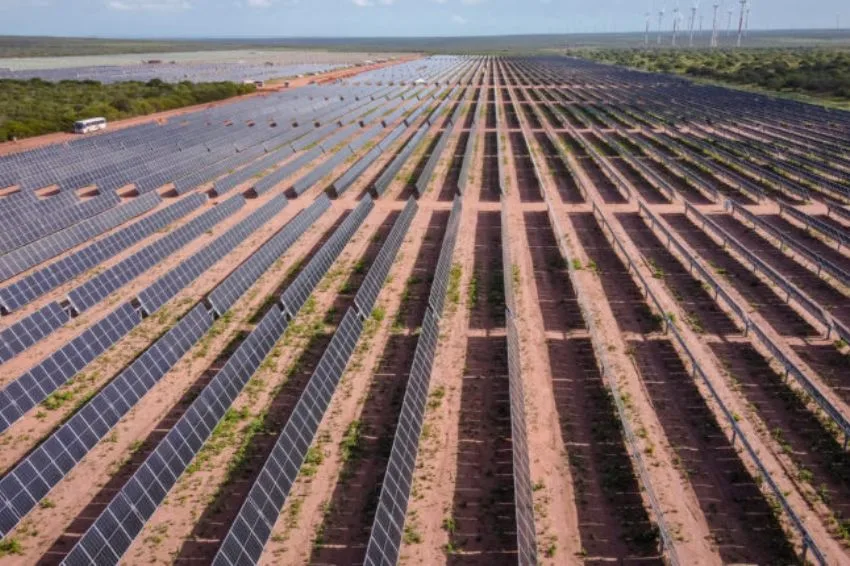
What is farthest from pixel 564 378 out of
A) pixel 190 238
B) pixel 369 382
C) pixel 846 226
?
pixel 846 226

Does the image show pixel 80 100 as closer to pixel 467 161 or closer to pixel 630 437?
pixel 467 161

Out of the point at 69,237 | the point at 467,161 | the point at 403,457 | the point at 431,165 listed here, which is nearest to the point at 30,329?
the point at 69,237

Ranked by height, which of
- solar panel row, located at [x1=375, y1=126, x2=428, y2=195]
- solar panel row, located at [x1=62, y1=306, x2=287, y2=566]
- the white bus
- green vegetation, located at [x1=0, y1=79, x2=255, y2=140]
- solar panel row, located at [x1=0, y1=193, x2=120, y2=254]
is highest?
green vegetation, located at [x1=0, y1=79, x2=255, y2=140]

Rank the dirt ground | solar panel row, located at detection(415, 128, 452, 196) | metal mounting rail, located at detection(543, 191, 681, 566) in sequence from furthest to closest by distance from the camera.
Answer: solar panel row, located at detection(415, 128, 452, 196), the dirt ground, metal mounting rail, located at detection(543, 191, 681, 566)

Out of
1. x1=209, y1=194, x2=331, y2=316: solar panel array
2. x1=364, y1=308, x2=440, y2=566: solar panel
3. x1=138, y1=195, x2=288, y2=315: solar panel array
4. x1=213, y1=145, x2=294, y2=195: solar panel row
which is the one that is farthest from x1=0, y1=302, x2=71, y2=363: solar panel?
x1=213, y1=145, x2=294, y2=195: solar panel row

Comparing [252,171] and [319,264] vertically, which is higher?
[252,171]

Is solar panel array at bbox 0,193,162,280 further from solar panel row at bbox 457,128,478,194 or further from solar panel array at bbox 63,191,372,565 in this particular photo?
solar panel row at bbox 457,128,478,194

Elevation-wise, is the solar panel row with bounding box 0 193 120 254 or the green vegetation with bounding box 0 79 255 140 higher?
the green vegetation with bounding box 0 79 255 140

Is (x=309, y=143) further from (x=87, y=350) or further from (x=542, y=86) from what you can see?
(x=542, y=86)
